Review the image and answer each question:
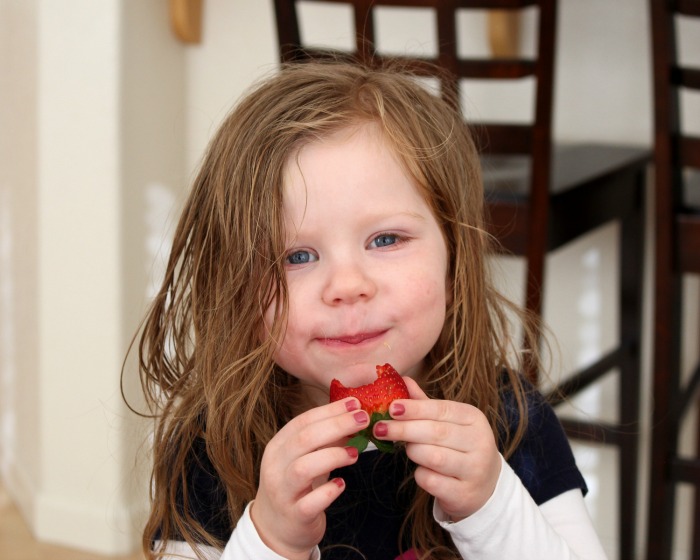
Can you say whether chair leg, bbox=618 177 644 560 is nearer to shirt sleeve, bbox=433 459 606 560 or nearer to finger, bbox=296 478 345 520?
shirt sleeve, bbox=433 459 606 560

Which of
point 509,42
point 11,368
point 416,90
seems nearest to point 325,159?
point 416,90

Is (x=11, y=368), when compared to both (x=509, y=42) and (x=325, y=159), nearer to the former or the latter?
(x=509, y=42)

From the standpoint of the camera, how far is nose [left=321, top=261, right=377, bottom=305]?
0.88 metres

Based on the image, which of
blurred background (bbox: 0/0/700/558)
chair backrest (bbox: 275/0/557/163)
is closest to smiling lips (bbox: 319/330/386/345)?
chair backrest (bbox: 275/0/557/163)

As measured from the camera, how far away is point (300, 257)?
3.06 feet

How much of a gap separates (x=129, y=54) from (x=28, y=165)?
315 millimetres

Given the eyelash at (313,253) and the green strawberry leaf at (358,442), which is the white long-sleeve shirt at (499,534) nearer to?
the green strawberry leaf at (358,442)

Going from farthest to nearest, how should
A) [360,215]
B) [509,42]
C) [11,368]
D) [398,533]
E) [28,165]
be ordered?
[11,368], [28,165], [509,42], [398,533], [360,215]

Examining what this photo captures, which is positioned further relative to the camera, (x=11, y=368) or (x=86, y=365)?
(x=11, y=368)

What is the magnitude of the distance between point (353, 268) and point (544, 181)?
2.22ft

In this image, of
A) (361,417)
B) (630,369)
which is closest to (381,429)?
(361,417)

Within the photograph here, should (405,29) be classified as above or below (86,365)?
above

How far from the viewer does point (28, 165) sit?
2.08m

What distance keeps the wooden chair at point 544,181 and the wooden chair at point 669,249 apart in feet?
0.45
